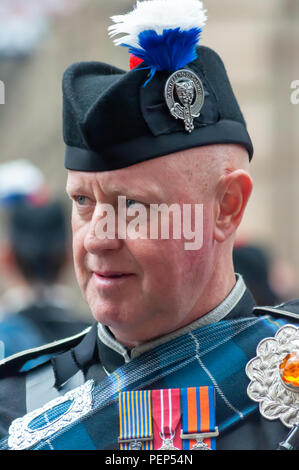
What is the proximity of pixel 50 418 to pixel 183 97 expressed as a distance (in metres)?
0.98

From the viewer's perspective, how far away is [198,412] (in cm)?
247

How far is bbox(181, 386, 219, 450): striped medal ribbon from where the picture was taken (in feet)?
8.04

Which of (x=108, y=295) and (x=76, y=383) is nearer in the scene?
(x=108, y=295)

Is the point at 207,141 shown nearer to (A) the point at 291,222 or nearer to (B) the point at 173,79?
(B) the point at 173,79

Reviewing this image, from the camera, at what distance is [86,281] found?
8.43 feet

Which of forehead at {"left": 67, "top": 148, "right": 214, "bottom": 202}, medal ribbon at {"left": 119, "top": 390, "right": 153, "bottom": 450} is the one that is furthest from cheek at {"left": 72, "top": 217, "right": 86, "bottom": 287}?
medal ribbon at {"left": 119, "top": 390, "right": 153, "bottom": 450}

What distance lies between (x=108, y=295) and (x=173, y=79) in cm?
62

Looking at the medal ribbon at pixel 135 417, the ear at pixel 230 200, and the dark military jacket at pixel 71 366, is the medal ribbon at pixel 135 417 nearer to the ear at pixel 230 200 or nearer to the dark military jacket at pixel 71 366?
the dark military jacket at pixel 71 366

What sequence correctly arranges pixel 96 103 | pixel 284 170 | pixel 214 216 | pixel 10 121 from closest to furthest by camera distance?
pixel 96 103, pixel 214 216, pixel 284 170, pixel 10 121

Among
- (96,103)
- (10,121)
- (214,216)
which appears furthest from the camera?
(10,121)

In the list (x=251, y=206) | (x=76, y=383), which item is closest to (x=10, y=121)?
(x=251, y=206)

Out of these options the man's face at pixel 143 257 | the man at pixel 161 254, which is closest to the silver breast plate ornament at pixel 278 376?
the man at pixel 161 254

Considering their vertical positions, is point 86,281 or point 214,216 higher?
point 214,216

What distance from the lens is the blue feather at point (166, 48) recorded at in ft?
7.96
